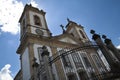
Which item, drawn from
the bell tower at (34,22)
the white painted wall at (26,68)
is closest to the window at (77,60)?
the bell tower at (34,22)

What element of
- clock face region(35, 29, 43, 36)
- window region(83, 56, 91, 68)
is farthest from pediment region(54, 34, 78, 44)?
window region(83, 56, 91, 68)

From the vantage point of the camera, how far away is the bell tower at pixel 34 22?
20706mm

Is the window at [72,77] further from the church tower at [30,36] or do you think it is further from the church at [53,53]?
the church tower at [30,36]

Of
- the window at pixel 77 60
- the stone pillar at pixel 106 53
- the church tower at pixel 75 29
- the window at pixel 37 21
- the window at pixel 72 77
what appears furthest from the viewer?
the church tower at pixel 75 29

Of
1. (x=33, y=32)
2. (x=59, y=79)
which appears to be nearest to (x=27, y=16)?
(x=33, y=32)

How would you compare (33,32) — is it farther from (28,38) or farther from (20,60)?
(20,60)

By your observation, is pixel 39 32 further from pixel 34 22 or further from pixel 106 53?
pixel 106 53

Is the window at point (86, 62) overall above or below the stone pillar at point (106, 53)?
above

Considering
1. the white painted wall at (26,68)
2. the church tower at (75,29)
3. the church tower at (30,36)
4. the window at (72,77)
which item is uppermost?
the church tower at (75,29)

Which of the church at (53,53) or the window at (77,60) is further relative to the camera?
the window at (77,60)

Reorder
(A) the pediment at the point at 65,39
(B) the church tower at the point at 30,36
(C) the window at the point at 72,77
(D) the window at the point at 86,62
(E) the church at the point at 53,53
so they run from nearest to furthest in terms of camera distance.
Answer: (E) the church at the point at 53,53 < (B) the church tower at the point at 30,36 < (C) the window at the point at 72,77 < (D) the window at the point at 86,62 < (A) the pediment at the point at 65,39

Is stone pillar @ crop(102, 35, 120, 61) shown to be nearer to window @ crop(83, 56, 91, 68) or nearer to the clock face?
window @ crop(83, 56, 91, 68)

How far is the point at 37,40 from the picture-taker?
1884cm

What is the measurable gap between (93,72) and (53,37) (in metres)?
7.92
